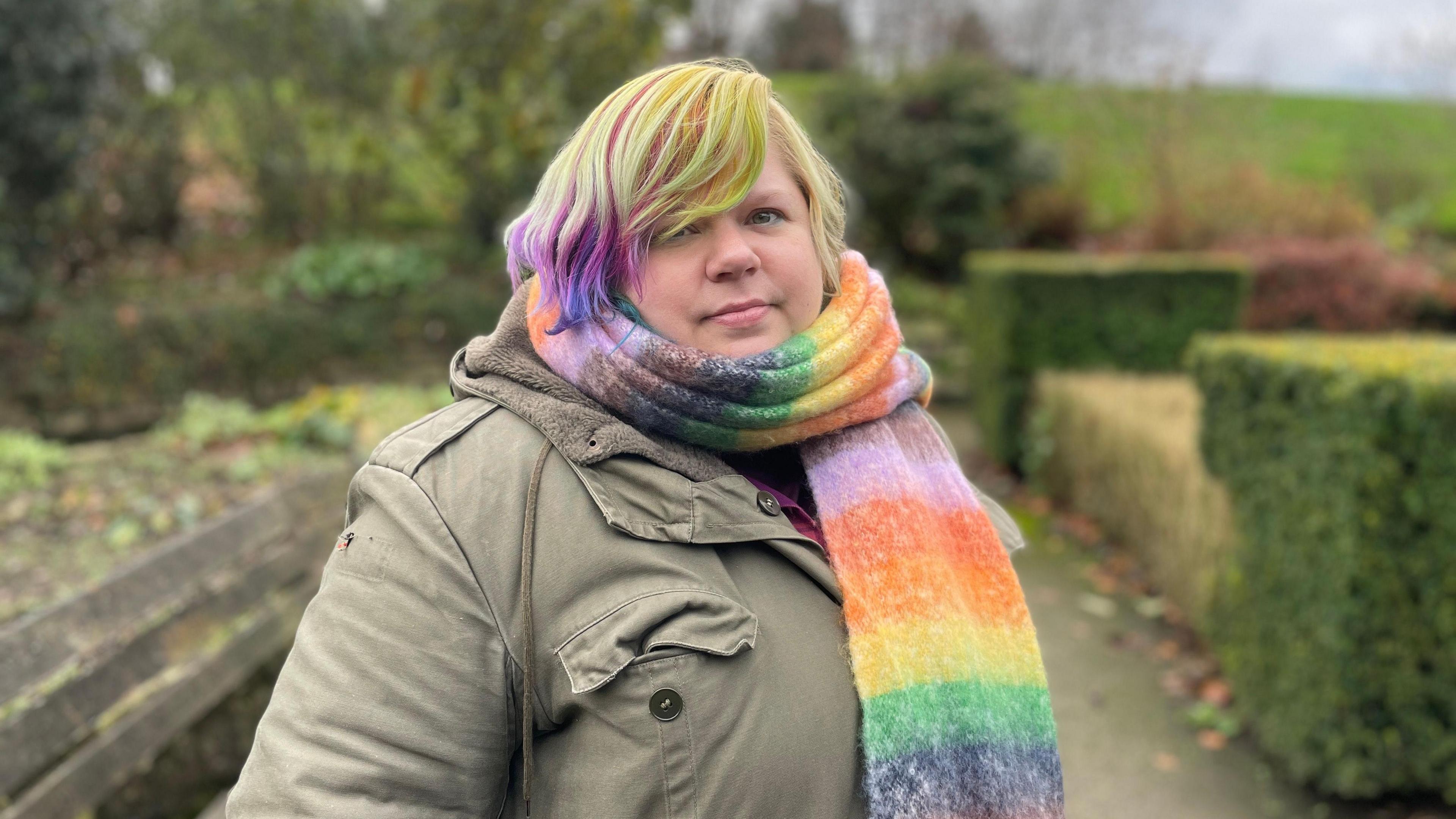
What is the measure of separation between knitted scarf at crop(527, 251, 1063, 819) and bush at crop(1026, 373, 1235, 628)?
3.32 m

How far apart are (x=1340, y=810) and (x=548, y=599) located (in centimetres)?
353

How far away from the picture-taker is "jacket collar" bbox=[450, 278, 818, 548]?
124 cm

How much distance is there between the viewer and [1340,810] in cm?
350

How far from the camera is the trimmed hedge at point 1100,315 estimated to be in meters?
8.09

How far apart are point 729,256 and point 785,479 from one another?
417 millimetres

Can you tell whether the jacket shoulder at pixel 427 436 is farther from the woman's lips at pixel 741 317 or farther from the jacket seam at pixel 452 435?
the woman's lips at pixel 741 317

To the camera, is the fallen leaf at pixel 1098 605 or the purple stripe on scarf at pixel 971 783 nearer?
the purple stripe on scarf at pixel 971 783

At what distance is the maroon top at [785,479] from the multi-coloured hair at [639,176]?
316 millimetres

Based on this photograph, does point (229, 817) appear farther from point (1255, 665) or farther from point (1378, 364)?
point (1255, 665)

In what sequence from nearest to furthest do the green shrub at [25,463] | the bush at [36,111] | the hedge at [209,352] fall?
the green shrub at [25,463] → the bush at [36,111] → the hedge at [209,352]

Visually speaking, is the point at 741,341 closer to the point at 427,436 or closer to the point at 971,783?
the point at 427,436

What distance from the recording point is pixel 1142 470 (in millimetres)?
5781

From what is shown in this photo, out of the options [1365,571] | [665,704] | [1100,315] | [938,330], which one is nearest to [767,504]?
[665,704]

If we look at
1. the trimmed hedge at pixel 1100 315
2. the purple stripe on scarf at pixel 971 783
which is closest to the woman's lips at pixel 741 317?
the purple stripe on scarf at pixel 971 783
